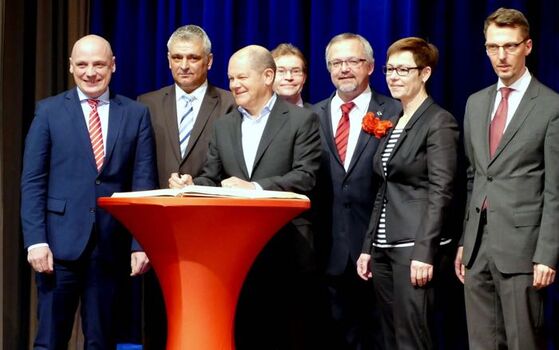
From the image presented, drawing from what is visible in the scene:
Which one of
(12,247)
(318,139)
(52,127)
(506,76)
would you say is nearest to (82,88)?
(52,127)

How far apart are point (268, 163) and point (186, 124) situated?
2.45ft

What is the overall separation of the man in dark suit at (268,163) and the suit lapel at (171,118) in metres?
0.39

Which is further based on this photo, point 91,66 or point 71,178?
point 91,66

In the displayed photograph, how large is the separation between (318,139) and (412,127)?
42 centimetres

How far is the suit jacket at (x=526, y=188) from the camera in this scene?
3574mm

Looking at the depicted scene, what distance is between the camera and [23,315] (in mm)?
5332

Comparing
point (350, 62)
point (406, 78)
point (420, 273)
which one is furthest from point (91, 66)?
point (420, 273)

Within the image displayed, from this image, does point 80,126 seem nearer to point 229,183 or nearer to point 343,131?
point 229,183

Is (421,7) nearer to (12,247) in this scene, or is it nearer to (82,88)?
(82,88)

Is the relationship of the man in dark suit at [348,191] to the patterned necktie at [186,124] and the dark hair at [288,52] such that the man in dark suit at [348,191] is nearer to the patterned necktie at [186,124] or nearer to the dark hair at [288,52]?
the dark hair at [288,52]

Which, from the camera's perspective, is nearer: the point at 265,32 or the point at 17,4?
the point at 17,4

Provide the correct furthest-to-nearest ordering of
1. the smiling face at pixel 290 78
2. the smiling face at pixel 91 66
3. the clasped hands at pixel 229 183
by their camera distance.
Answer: the smiling face at pixel 290 78 → the smiling face at pixel 91 66 → the clasped hands at pixel 229 183

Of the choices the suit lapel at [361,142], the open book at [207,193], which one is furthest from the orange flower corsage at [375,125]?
the open book at [207,193]

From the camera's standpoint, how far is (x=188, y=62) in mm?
4551
